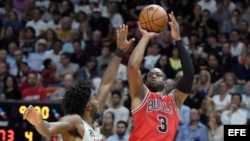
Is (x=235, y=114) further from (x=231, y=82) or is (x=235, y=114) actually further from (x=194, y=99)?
(x=231, y=82)

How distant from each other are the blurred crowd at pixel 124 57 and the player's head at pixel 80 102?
551cm

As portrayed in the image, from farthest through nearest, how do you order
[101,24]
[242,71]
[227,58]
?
[101,24] → [227,58] → [242,71]

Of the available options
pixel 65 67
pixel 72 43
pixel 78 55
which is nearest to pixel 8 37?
pixel 72 43

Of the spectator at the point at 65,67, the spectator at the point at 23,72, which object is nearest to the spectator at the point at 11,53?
the spectator at the point at 23,72

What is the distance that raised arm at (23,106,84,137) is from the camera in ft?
21.2

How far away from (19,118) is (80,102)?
3.97 m

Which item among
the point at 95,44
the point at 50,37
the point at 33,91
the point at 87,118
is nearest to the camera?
the point at 87,118

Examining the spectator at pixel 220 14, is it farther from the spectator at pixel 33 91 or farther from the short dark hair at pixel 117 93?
the spectator at pixel 33 91

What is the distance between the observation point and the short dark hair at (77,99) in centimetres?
719

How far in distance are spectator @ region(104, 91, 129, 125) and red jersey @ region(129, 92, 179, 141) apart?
550cm

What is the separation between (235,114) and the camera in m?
13.2

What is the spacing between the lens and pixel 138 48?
25.9 feet

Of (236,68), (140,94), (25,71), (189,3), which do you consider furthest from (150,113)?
(189,3)

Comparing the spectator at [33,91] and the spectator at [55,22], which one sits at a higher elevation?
the spectator at [55,22]
